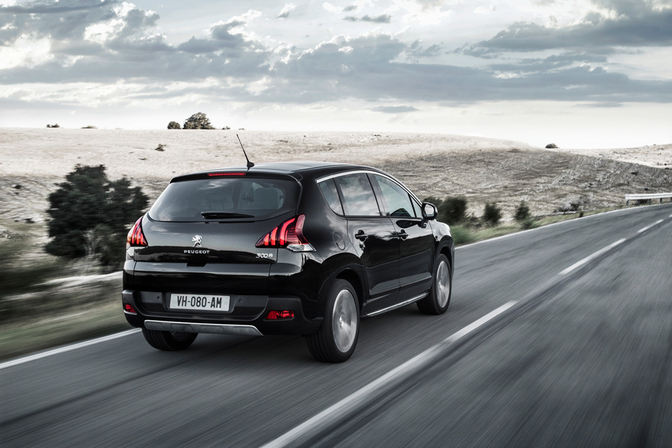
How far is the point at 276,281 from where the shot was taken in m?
5.75

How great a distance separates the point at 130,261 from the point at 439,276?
144 inches

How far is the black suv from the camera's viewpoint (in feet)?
19.0

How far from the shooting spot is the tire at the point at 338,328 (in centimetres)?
604

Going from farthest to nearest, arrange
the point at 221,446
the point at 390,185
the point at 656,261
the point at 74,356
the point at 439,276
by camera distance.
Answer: the point at 656,261 < the point at 439,276 < the point at 390,185 < the point at 74,356 < the point at 221,446

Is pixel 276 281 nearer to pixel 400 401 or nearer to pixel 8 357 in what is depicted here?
pixel 400 401

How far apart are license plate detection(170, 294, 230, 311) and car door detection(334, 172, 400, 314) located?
50.8 inches

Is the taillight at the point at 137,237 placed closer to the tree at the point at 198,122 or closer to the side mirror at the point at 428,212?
the side mirror at the point at 428,212

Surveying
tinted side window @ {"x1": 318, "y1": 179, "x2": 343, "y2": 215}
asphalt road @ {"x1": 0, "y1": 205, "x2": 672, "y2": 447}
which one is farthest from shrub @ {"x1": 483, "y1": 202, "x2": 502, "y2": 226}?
tinted side window @ {"x1": 318, "y1": 179, "x2": 343, "y2": 215}

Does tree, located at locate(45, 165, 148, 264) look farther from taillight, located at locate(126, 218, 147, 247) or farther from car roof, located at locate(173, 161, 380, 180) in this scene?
car roof, located at locate(173, 161, 380, 180)

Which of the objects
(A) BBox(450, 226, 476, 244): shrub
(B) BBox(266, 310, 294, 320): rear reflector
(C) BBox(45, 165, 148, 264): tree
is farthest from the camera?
(A) BBox(450, 226, 476, 244): shrub

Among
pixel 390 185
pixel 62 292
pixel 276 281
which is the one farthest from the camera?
pixel 62 292

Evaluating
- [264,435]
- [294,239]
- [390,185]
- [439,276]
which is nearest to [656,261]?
[439,276]

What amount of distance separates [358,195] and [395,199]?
0.89 m

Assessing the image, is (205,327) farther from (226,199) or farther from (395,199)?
(395,199)
